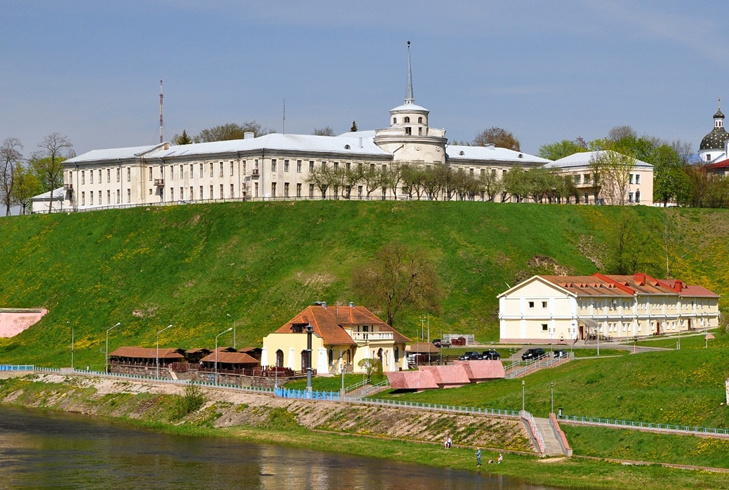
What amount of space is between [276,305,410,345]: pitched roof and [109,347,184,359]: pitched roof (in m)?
14.4

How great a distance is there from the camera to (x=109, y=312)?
161 m

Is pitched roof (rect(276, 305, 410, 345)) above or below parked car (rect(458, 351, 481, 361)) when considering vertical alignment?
above

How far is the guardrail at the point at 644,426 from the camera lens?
260ft

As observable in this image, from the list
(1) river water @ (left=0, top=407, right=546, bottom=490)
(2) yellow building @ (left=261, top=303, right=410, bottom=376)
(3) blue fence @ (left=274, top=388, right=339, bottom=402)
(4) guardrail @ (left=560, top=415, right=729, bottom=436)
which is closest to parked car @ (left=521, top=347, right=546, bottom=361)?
(2) yellow building @ (left=261, top=303, right=410, bottom=376)

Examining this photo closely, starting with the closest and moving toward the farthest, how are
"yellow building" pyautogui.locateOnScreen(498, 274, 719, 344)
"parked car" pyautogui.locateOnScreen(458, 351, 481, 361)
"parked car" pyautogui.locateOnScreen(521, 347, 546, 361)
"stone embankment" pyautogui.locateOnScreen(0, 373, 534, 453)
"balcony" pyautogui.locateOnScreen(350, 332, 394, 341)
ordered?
"stone embankment" pyautogui.locateOnScreen(0, 373, 534, 453), "parked car" pyautogui.locateOnScreen(521, 347, 546, 361), "balcony" pyautogui.locateOnScreen(350, 332, 394, 341), "parked car" pyautogui.locateOnScreen(458, 351, 481, 361), "yellow building" pyautogui.locateOnScreen(498, 274, 719, 344)

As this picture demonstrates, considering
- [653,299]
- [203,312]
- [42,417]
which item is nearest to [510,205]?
[653,299]

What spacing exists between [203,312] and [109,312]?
557 inches

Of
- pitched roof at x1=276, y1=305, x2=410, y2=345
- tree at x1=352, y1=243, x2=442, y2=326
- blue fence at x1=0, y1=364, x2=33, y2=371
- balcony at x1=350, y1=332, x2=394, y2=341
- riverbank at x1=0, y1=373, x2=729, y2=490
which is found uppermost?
tree at x1=352, y1=243, x2=442, y2=326

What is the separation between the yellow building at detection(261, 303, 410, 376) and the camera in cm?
11950

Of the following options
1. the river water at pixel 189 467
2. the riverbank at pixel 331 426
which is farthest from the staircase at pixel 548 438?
the river water at pixel 189 467

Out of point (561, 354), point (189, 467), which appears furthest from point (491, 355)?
point (189, 467)

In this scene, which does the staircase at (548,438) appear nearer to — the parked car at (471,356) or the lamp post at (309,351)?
the lamp post at (309,351)

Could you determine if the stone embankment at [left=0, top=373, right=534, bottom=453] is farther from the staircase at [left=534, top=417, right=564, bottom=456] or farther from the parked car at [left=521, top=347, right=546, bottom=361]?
the parked car at [left=521, top=347, right=546, bottom=361]

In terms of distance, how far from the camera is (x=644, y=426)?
82.9m
